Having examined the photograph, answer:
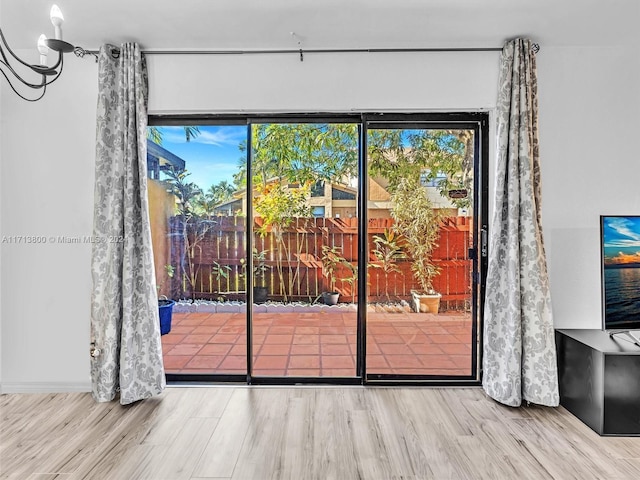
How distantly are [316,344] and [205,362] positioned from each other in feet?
3.00

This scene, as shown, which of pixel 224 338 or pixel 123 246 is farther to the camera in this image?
pixel 224 338

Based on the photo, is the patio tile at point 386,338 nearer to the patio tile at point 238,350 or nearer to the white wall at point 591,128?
the patio tile at point 238,350

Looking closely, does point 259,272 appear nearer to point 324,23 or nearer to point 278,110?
point 278,110

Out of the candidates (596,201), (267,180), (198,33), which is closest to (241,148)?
(267,180)

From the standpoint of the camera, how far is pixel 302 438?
7.89 feet

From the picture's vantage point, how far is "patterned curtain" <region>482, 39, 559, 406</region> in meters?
2.73

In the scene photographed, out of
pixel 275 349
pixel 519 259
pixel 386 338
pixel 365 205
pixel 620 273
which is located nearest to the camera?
pixel 620 273

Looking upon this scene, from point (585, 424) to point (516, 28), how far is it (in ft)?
8.65

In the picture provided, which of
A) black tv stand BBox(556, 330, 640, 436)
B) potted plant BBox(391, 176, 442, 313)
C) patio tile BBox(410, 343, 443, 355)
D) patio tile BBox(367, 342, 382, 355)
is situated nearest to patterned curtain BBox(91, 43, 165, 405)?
patio tile BBox(367, 342, 382, 355)

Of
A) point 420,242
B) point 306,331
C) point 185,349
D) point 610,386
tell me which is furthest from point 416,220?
point 185,349

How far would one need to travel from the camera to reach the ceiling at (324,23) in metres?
2.43

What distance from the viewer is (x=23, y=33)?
2783 millimetres

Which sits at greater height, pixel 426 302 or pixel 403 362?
pixel 426 302

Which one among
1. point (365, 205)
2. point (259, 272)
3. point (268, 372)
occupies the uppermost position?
point (365, 205)
